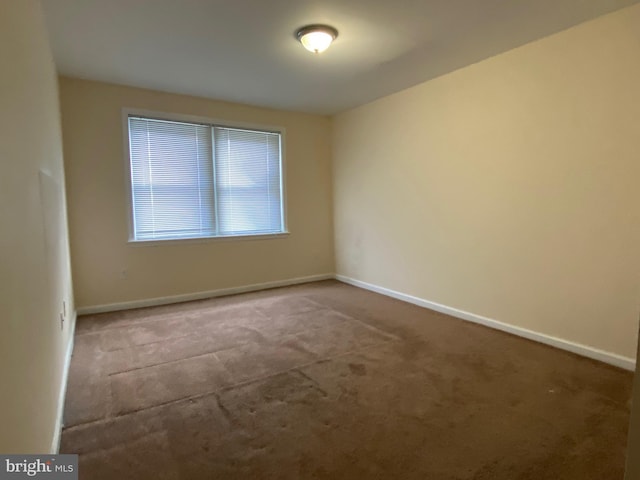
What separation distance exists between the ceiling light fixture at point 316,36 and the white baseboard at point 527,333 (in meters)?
2.89

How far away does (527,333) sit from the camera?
324cm

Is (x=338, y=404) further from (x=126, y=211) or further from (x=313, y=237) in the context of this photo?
(x=313, y=237)

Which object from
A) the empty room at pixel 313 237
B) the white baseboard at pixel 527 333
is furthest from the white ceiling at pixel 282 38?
the white baseboard at pixel 527 333

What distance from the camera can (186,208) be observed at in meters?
4.59

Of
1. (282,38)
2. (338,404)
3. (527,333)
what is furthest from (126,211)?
(527,333)

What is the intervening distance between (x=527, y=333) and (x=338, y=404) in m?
2.03

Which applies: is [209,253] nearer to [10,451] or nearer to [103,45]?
[103,45]

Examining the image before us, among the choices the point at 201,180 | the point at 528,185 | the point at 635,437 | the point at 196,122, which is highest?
the point at 196,122

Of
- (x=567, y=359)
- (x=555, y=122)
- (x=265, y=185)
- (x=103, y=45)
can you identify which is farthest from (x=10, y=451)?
(x=265, y=185)

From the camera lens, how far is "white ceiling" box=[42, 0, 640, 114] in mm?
2473

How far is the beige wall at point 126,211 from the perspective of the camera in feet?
12.8

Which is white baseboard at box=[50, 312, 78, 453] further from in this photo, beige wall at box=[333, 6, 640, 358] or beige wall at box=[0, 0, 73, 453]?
beige wall at box=[333, 6, 640, 358]

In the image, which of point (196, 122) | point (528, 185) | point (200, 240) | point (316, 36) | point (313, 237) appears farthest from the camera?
point (313, 237)

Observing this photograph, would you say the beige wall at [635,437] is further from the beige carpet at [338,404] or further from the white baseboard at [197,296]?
the white baseboard at [197,296]
